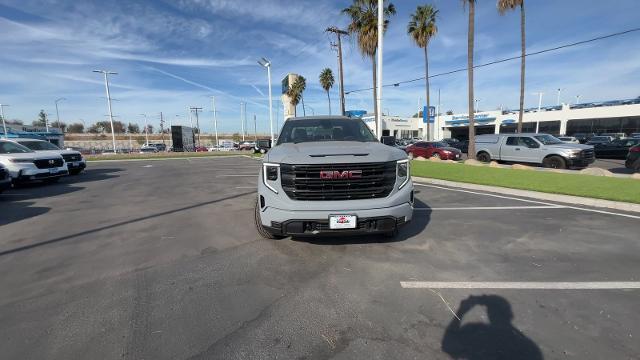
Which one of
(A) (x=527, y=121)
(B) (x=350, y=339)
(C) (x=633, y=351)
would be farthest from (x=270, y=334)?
(A) (x=527, y=121)

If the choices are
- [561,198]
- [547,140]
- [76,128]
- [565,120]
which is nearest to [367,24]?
[547,140]

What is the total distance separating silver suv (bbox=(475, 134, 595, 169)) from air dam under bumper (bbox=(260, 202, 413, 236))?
13236 mm

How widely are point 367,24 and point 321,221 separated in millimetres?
25018

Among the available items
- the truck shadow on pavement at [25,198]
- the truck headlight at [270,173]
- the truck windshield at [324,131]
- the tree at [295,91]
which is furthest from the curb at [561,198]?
the tree at [295,91]

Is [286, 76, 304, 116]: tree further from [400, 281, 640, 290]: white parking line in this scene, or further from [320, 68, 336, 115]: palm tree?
[400, 281, 640, 290]: white parking line

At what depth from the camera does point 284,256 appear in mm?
4297

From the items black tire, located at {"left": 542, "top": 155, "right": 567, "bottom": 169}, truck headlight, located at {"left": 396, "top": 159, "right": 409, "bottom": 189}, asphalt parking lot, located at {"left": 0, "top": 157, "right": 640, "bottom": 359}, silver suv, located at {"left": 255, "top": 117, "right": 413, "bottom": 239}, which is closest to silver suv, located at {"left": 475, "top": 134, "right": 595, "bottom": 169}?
black tire, located at {"left": 542, "top": 155, "right": 567, "bottom": 169}

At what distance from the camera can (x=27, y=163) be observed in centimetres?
1059

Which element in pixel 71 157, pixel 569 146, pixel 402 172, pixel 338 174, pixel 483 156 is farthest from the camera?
pixel 483 156

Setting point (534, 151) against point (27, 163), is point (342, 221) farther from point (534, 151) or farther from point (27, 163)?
point (534, 151)

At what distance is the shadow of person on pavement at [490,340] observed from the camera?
235cm

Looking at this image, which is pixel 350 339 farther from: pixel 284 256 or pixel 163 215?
pixel 163 215

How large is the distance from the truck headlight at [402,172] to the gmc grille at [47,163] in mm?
12788

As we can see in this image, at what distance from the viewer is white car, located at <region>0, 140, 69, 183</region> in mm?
10391
